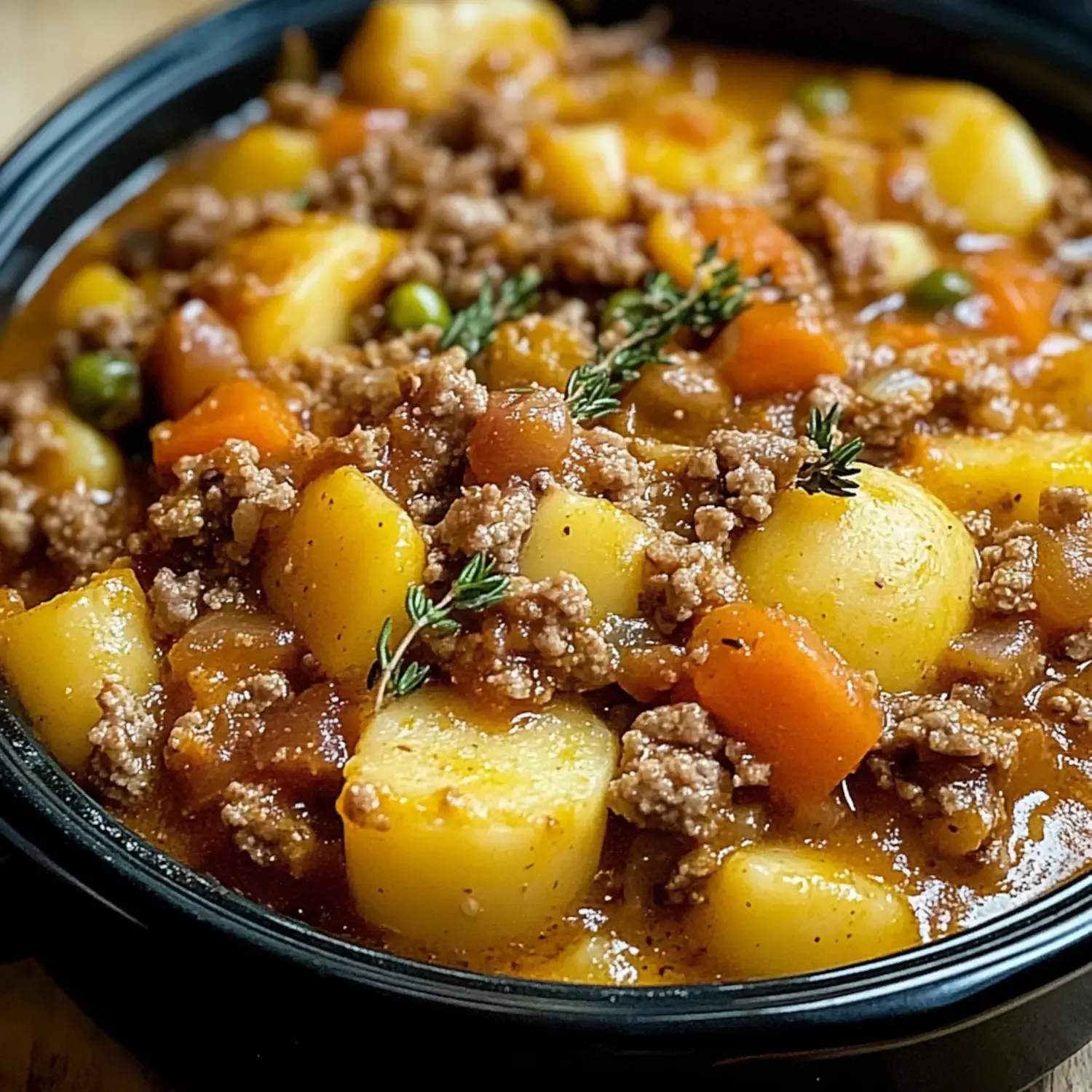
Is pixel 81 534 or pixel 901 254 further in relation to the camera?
pixel 901 254

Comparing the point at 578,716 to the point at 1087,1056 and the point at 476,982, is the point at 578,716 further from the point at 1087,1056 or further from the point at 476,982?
the point at 1087,1056

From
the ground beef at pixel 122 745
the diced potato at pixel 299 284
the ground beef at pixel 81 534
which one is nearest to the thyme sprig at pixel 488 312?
the diced potato at pixel 299 284

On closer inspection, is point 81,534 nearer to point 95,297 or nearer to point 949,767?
point 95,297

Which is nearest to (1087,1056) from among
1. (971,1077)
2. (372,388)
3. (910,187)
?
(971,1077)

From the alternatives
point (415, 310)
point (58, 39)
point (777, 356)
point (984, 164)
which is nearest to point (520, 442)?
point (777, 356)

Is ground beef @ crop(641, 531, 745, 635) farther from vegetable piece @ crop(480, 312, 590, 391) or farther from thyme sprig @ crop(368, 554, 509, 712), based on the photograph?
vegetable piece @ crop(480, 312, 590, 391)

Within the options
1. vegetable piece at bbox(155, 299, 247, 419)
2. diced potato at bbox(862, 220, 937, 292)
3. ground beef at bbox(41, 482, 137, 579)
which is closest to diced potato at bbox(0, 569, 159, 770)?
ground beef at bbox(41, 482, 137, 579)

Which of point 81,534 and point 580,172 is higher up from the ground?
point 580,172
